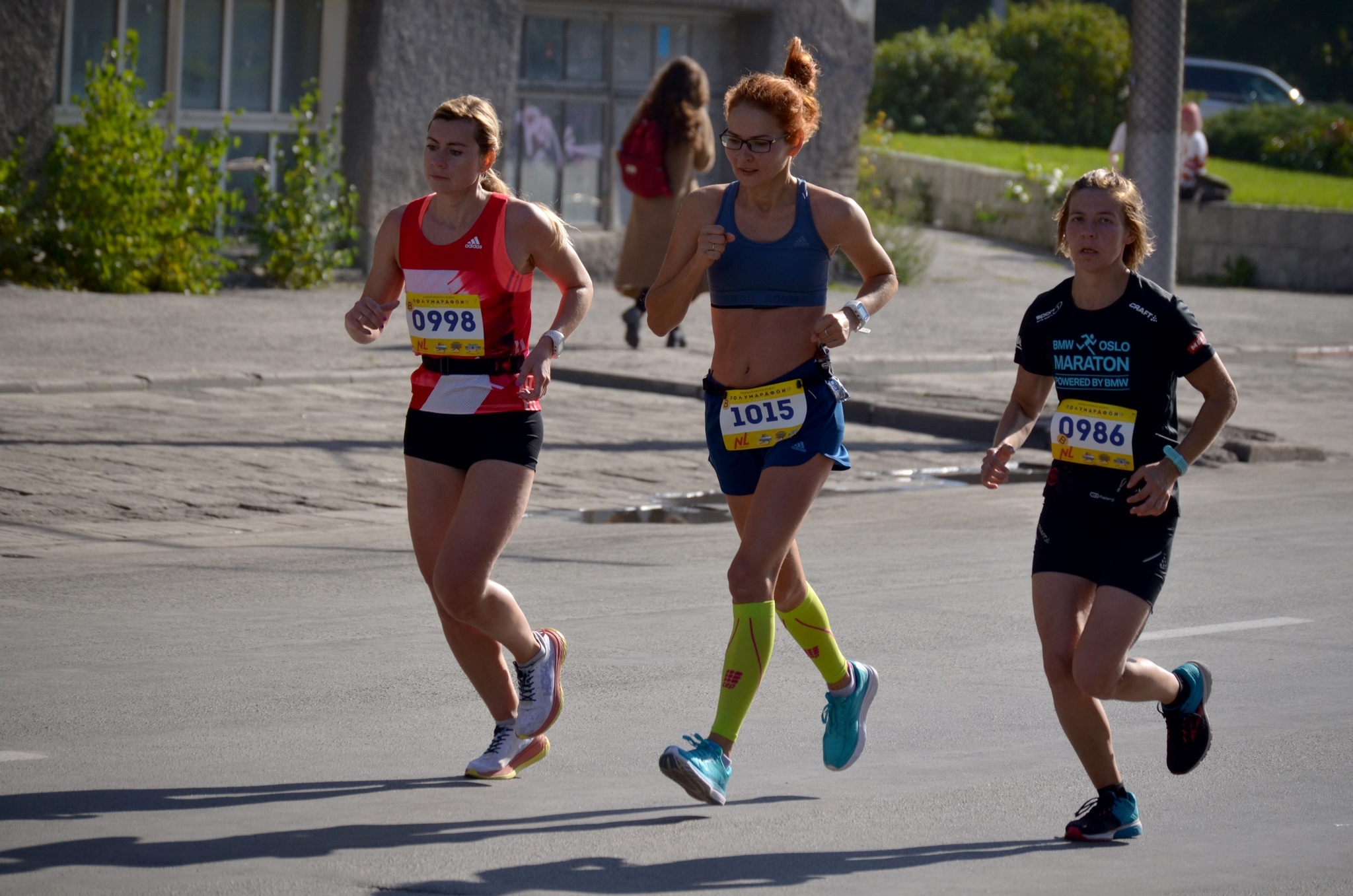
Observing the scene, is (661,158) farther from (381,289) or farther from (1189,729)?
(1189,729)

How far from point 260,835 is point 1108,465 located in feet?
7.43

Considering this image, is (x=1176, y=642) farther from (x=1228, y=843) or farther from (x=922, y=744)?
(x=1228, y=843)

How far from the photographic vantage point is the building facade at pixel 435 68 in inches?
686

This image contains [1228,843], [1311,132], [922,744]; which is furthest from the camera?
[1311,132]

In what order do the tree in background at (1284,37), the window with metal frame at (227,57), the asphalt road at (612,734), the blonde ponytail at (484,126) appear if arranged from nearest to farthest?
1. the asphalt road at (612,734)
2. the blonde ponytail at (484,126)
3. the window with metal frame at (227,57)
4. the tree in background at (1284,37)

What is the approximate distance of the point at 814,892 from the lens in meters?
4.34

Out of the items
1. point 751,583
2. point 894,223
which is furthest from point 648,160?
point 751,583

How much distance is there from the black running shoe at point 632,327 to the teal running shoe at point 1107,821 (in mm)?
10665

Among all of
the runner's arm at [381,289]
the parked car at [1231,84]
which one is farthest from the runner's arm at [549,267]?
the parked car at [1231,84]

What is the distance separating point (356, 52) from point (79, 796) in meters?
14.8

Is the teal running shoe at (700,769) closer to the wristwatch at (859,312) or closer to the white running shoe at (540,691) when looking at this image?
the white running shoe at (540,691)

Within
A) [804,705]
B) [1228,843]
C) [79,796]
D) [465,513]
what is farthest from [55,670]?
[1228,843]

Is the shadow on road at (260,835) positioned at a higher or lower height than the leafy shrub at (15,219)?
lower

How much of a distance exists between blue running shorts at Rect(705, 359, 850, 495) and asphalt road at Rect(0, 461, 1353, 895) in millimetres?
839
